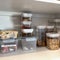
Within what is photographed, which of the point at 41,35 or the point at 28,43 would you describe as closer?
the point at 28,43

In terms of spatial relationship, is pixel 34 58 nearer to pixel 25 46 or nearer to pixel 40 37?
pixel 25 46

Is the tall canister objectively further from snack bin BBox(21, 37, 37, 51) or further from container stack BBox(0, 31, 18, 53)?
container stack BBox(0, 31, 18, 53)

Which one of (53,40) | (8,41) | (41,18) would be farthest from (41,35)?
(8,41)

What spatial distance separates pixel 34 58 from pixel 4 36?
0.97 ft

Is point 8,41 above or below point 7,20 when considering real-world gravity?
below

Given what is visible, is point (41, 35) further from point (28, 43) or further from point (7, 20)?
point (7, 20)

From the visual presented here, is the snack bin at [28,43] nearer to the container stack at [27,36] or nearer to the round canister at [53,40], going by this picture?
the container stack at [27,36]

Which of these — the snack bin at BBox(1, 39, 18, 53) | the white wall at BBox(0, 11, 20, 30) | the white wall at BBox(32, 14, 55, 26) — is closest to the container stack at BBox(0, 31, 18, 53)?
the snack bin at BBox(1, 39, 18, 53)

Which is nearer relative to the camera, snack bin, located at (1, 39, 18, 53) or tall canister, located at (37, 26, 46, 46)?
snack bin, located at (1, 39, 18, 53)

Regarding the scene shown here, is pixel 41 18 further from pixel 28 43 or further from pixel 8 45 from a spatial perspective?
pixel 8 45

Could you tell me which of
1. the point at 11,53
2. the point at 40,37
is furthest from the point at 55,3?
the point at 11,53

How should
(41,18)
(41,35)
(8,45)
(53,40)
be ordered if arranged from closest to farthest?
(8,45)
(53,40)
(41,35)
(41,18)

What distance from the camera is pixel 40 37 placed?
105 cm

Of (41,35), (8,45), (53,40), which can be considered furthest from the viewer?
(41,35)
